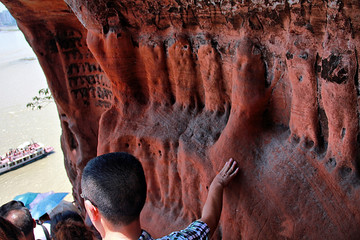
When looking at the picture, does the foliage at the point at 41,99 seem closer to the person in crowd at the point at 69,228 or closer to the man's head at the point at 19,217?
the man's head at the point at 19,217

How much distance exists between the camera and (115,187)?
109 cm

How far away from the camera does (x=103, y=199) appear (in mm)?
1093

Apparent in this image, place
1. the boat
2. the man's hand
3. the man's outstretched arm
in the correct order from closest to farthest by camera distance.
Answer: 1. the man's outstretched arm
2. the man's hand
3. the boat

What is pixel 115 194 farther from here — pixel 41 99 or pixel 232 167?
pixel 41 99

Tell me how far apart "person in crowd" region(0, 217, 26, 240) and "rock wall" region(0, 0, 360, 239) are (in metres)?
0.92

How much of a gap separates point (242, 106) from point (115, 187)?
2.94 feet

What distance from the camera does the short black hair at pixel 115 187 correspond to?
1.09 meters

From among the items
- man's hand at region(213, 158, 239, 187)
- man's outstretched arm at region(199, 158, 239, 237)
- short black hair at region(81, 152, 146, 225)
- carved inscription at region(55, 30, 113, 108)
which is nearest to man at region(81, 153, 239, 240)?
short black hair at region(81, 152, 146, 225)

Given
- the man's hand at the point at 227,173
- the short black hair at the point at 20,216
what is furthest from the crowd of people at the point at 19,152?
the man's hand at the point at 227,173

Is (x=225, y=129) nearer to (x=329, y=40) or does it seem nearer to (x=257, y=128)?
(x=257, y=128)

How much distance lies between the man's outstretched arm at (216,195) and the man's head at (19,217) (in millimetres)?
1300

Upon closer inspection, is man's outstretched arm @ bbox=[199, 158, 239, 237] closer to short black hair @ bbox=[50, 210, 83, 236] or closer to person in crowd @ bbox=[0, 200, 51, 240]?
short black hair @ bbox=[50, 210, 83, 236]

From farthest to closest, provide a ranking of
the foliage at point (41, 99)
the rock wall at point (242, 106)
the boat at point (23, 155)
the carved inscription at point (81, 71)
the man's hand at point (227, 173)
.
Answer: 1. the boat at point (23, 155)
2. the foliage at point (41, 99)
3. the carved inscription at point (81, 71)
4. the man's hand at point (227, 173)
5. the rock wall at point (242, 106)

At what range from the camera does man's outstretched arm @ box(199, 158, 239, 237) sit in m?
1.55
